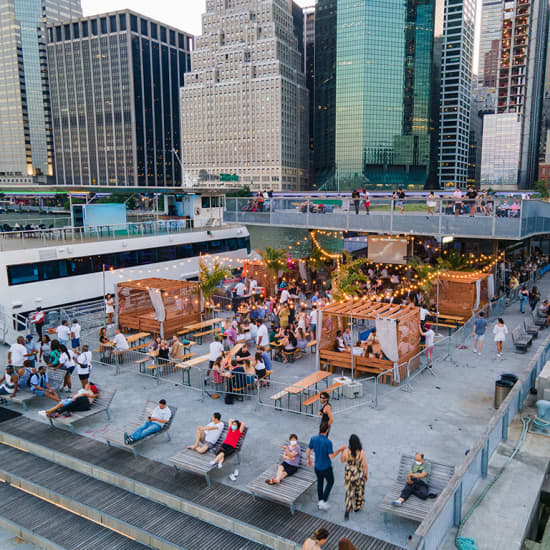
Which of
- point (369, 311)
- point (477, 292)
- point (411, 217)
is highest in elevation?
point (411, 217)

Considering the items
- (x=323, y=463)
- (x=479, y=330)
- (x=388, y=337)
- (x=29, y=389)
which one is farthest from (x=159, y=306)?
(x=323, y=463)

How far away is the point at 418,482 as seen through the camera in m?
7.23

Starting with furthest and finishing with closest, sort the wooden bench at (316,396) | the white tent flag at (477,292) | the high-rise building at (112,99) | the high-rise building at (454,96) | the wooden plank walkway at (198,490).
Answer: the high-rise building at (454,96) < the high-rise building at (112,99) < the white tent flag at (477,292) < the wooden bench at (316,396) < the wooden plank walkway at (198,490)

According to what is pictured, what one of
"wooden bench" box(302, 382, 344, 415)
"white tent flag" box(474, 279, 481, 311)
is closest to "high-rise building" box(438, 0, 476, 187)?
"white tent flag" box(474, 279, 481, 311)

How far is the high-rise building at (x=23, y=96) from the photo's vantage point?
175500mm

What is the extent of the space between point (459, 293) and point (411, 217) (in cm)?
425

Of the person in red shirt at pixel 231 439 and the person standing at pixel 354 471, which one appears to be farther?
the person in red shirt at pixel 231 439

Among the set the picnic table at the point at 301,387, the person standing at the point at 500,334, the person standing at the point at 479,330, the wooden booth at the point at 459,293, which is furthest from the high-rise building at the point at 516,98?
the picnic table at the point at 301,387

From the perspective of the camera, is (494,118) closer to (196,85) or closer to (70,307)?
(196,85)

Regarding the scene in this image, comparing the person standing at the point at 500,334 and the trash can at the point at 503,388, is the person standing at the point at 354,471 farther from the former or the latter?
the person standing at the point at 500,334

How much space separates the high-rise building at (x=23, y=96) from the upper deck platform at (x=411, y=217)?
586 feet

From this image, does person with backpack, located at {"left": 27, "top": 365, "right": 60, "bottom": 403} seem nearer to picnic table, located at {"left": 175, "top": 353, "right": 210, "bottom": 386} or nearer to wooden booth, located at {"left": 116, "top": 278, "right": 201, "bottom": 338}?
picnic table, located at {"left": 175, "top": 353, "right": 210, "bottom": 386}

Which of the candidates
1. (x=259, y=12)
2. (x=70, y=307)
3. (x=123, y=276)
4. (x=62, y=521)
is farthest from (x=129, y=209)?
(x=259, y=12)

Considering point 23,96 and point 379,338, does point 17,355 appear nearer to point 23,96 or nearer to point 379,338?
point 379,338
